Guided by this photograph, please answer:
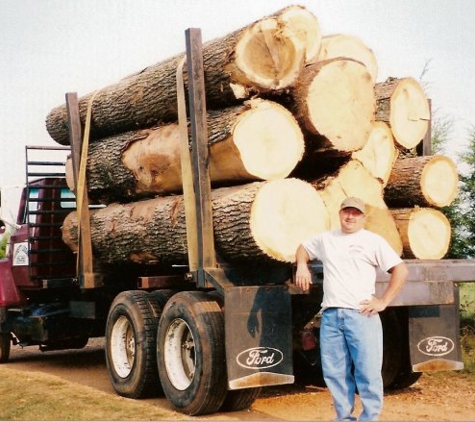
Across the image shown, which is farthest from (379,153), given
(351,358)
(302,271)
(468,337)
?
(468,337)

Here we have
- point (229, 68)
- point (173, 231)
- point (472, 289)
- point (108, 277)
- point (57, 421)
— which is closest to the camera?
point (57, 421)

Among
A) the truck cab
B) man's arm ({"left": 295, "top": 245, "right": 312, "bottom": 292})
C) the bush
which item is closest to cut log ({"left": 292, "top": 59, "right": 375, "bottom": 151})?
man's arm ({"left": 295, "top": 245, "right": 312, "bottom": 292})

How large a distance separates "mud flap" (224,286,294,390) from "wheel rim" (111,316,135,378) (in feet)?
6.99

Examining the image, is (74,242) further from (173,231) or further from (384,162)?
(384,162)

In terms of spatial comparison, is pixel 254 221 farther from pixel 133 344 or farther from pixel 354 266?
pixel 133 344

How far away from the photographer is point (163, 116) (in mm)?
8773

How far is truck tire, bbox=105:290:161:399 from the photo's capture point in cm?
840

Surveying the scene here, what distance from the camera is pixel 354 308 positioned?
6297mm

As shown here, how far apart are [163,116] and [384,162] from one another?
7.40 ft

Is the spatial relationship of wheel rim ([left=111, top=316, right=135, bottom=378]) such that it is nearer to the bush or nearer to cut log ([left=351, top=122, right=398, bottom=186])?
cut log ([left=351, top=122, right=398, bottom=186])

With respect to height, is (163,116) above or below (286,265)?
above

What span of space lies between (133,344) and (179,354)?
1.02 metres

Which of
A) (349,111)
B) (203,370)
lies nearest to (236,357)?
(203,370)

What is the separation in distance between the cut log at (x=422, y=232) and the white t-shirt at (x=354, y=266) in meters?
2.15
